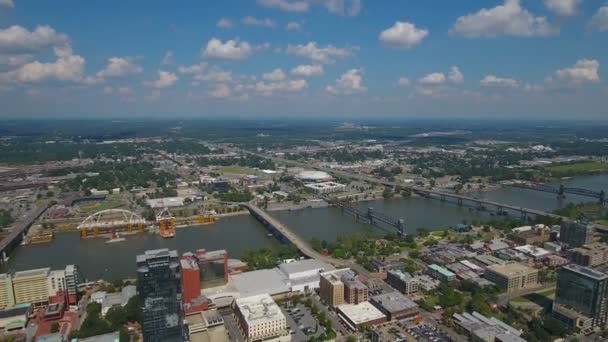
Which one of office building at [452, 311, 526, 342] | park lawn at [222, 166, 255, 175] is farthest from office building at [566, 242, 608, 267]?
park lawn at [222, 166, 255, 175]

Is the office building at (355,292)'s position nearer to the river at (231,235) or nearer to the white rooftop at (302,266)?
the white rooftop at (302,266)

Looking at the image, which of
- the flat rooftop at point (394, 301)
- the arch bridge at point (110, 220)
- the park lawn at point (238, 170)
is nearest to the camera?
the flat rooftop at point (394, 301)

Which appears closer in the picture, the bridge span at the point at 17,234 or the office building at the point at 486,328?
the office building at the point at 486,328

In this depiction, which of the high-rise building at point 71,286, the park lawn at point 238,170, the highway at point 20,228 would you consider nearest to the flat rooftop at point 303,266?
the high-rise building at point 71,286

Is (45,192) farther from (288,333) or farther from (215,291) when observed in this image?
(288,333)

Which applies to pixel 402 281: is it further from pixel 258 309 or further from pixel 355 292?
pixel 258 309

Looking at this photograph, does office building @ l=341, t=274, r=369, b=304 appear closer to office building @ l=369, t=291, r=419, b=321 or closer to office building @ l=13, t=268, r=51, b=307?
office building @ l=369, t=291, r=419, b=321

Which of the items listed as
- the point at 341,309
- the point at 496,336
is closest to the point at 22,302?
the point at 341,309
